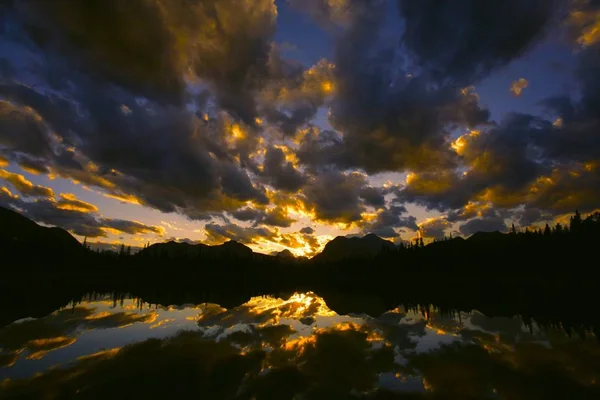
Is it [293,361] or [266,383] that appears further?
[293,361]

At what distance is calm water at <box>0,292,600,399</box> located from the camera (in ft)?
40.7

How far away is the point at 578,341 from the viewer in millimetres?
22281

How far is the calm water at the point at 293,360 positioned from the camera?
40.7 feet

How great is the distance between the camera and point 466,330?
26.3 meters

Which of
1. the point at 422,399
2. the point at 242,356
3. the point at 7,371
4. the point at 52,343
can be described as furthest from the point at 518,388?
the point at 52,343

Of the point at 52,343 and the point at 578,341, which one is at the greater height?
the point at 52,343

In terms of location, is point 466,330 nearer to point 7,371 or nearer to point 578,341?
point 578,341

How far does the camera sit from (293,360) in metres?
16.3

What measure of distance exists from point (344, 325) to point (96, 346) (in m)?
19.2

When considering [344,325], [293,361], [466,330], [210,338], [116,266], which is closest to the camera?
[293,361]

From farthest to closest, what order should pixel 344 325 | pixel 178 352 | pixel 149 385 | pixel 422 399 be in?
pixel 344 325
pixel 178 352
pixel 149 385
pixel 422 399

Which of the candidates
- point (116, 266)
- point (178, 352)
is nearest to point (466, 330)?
point (178, 352)

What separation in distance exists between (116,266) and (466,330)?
20417cm

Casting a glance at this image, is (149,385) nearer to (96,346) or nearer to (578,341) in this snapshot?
(96,346)
